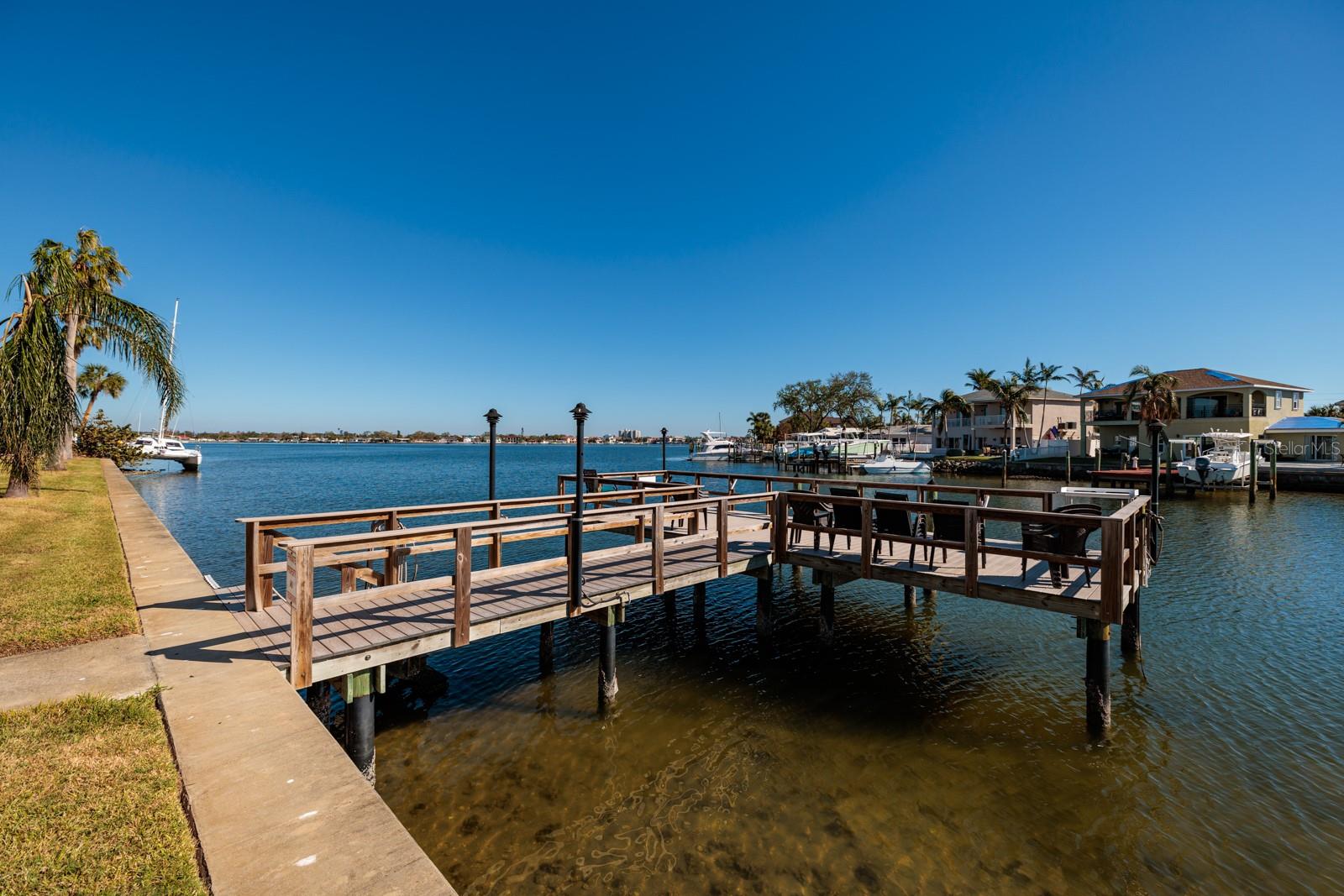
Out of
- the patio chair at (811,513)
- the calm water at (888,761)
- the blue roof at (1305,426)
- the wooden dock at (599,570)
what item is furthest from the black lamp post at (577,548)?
the blue roof at (1305,426)

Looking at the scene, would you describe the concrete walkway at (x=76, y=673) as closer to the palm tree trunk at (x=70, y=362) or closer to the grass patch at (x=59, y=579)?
the grass patch at (x=59, y=579)

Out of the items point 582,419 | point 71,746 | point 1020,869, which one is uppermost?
point 582,419

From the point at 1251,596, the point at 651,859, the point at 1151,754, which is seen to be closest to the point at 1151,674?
the point at 1151,754

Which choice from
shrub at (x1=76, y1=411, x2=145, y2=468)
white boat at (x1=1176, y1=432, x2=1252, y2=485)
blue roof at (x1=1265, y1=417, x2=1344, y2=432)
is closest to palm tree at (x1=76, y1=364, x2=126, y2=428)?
shrub at (x1=76, y1=411, x2=145, y2=468)

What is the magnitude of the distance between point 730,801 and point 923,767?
7.96 ft

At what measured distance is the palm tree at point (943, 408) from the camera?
67938 mm

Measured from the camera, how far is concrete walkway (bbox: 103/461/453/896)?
308cm

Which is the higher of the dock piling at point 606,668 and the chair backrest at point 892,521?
the chair backrest at point 892,521

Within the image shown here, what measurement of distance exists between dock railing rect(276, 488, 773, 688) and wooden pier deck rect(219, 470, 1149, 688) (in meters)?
0.02

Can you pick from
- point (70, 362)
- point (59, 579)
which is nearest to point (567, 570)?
point (59, 579)

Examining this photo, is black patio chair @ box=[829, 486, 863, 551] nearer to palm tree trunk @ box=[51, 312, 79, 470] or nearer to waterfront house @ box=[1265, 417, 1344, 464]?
palm tree trunk @ box=[51, 312, 79, 470]

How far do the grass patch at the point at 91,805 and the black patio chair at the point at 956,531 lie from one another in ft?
27.1

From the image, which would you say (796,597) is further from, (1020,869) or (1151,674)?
(1020,869)

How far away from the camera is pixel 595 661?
32.7 feet
